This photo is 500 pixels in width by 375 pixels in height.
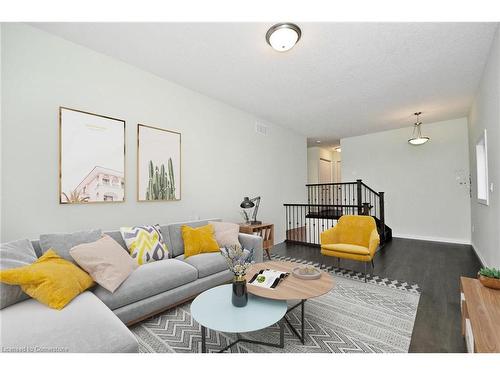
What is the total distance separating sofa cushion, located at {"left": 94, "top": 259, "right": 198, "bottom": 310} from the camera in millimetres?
1851

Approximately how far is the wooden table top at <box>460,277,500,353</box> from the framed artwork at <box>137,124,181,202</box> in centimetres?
323

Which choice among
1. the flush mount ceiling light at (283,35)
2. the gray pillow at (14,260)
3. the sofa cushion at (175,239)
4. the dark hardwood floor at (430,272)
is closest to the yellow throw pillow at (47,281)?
the gray pillow at (14,260)

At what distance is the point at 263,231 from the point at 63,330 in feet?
9.94

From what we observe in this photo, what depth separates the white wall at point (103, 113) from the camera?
2.10 meters

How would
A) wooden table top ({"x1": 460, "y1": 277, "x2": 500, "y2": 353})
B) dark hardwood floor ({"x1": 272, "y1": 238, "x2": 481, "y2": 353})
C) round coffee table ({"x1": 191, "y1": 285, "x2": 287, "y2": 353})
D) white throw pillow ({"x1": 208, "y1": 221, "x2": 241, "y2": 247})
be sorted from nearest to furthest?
wooden table top ({"x1": 460, "y1": 277, "x2": 500, "y2": 353}), round coffee table ({"x1": 191, "y1": 285, "x2": 287, "y2": 353}), dark hardwood floor ({"x1": 272, "y1": 238, "x2": 481, "y2": 353}), white throw pillow ({"x1": 208, "y1": 221, "x2": 241, "y2": 247})

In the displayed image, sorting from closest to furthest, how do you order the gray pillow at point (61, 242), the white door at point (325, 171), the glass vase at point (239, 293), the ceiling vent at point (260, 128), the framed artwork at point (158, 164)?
the glass vase at point (239, 293) < the gray pillow at point (61, 242) < the framed artwork at point (158, 164) < the ceiling vent at point (260, 128) < the white door at point (325, 171)

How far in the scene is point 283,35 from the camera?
7.14 feet

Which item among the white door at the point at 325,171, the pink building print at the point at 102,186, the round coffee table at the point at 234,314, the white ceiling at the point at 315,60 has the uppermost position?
the white ceiling at the point at 315,60

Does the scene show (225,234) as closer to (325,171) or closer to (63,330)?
(63,330)

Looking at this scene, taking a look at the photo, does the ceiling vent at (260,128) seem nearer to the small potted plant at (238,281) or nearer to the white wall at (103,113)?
the white wall at (103,113)

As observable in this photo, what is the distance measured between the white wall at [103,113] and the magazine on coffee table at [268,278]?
5.78 ft

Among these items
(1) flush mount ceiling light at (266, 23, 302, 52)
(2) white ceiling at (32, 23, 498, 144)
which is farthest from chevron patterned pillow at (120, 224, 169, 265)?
(1) flush mount ceiling light at (266, 23, 302, 52)

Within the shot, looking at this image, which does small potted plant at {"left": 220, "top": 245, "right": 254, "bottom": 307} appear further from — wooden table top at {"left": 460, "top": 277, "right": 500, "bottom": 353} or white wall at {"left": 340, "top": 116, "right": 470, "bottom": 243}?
white wall at {"left": 340, "top": 116, "right": 470, "bottom": 243}
